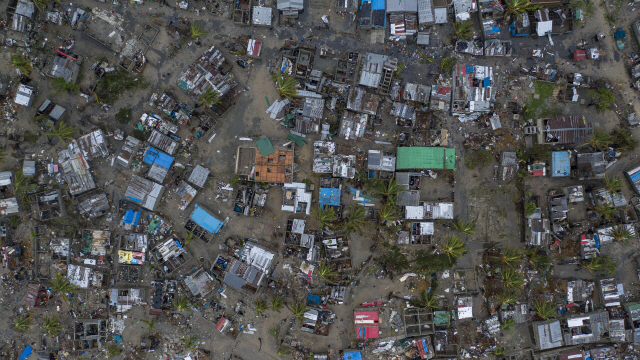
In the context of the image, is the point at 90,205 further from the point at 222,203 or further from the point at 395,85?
the point at 395,85

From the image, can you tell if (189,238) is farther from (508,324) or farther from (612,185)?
(612,185)

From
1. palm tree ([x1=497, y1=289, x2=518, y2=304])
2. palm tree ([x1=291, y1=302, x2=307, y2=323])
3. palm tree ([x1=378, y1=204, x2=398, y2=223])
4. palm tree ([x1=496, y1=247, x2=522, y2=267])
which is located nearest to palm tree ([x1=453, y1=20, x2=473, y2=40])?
palm tree ([x1=378, y1=204, x2=398, y2=223])

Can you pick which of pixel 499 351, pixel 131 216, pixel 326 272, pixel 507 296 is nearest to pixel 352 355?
pixel 326 272

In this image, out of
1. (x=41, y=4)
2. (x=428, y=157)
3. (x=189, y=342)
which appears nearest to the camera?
(x=41, y=4)

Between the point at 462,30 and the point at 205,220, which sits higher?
the point at 462,30

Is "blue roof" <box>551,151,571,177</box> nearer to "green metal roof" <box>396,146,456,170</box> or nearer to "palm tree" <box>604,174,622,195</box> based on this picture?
"palm tree" <box>604,174,622,195</box>

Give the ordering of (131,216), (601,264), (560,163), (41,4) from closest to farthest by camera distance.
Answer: (41,4) → (560,163) → (131,216) → (601,264)
